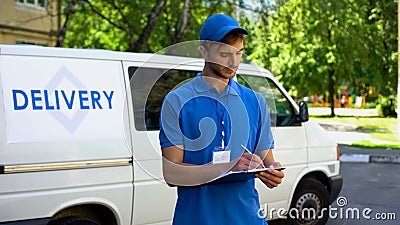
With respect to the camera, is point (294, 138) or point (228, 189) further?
point (294, 138)

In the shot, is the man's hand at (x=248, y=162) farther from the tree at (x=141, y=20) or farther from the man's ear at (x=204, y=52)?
the tree at (x=141, y=20)

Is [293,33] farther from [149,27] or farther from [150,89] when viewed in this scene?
[150,89]

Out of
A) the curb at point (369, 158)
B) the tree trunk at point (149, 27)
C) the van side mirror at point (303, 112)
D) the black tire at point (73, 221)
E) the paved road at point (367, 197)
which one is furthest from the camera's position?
the tree trunk at point (149, 27)

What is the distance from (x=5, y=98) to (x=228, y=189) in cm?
217

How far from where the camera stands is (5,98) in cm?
371

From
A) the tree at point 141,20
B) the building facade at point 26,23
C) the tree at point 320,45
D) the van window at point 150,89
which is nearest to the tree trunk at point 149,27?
the tree at point 141,20

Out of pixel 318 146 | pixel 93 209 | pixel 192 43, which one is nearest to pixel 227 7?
pixel 318 146

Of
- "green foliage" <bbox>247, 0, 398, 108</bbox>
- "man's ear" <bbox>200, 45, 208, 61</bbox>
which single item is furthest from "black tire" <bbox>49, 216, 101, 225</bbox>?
"green foliage" <bbox>247, 0, 398, 108</bbox>

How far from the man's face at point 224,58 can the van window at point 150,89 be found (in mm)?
434

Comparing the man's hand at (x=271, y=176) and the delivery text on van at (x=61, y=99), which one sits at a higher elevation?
the delivery text on van at (x=61, y=99)

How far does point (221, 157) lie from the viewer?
2.24m

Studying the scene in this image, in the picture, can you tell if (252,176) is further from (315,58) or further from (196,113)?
(315,58)

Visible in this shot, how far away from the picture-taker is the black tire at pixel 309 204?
579 centimetres

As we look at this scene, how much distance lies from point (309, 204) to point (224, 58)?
13.4 feet
